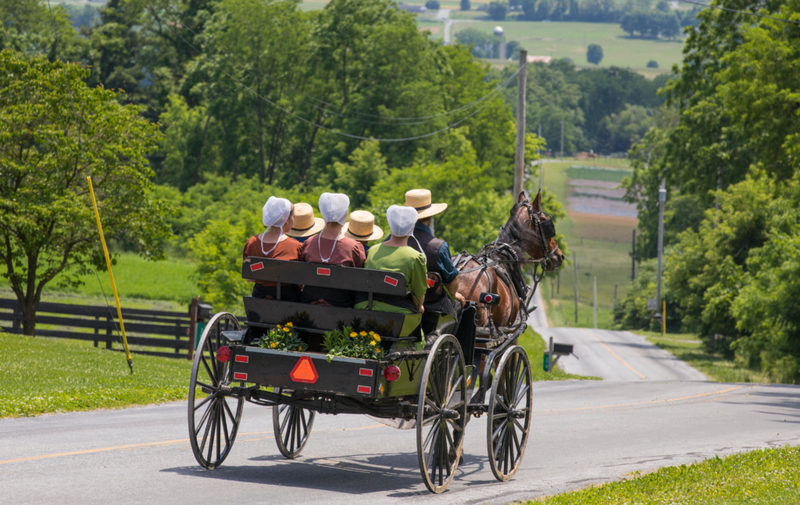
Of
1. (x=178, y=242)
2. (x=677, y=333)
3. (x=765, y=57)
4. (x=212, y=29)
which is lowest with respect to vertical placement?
(x=677, y=333)

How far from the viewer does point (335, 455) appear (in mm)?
9523

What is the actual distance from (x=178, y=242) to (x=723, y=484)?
61.3 m

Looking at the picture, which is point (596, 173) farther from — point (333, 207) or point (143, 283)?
point (333, 207)

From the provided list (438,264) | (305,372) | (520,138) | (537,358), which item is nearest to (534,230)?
(438,264)

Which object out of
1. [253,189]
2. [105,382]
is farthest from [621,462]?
[253,189]

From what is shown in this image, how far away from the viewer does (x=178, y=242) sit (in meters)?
66.5

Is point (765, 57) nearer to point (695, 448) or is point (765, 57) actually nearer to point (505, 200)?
point (695, 448)

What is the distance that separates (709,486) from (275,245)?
467 centimetres

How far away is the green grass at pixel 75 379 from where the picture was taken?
12.6 metres

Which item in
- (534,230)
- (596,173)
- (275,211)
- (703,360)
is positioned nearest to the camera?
(275,211)

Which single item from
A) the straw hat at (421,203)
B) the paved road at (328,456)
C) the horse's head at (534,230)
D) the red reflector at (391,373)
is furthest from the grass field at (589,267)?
the red reflector at (391,373)

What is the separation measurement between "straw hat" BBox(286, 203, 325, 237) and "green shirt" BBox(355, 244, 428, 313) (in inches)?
41.0

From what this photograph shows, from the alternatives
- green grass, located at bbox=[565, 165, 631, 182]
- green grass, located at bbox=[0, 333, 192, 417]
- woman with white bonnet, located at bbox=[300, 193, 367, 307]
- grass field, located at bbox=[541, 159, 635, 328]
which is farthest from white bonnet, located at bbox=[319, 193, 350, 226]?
green grass, located at bbox=[565, 165, 631, 182]

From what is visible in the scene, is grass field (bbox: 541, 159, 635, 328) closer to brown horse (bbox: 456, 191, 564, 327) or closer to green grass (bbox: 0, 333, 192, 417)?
green grass (bbox: 0, 333, 192, 417)
